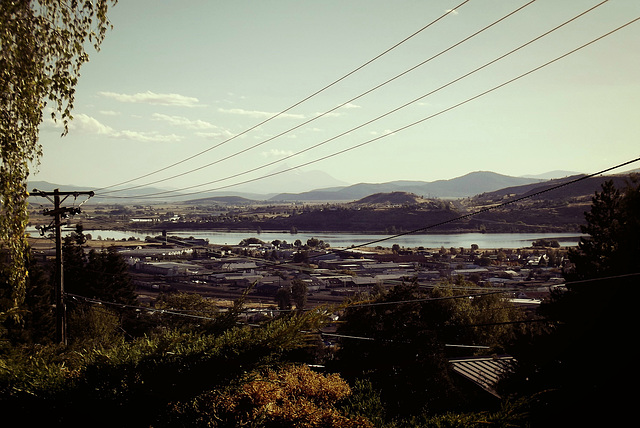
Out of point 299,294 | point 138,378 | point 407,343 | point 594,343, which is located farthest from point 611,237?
point 299,294

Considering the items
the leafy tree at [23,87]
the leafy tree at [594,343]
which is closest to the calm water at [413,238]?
the leafy tree at [594,343]

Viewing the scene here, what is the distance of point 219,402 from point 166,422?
42 centimetres

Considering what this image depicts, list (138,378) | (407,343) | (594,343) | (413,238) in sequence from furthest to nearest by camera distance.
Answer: (413,238)
(407,343)
(594,343)
(138,378)

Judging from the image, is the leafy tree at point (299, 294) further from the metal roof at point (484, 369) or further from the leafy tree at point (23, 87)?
the leafy tree at point (23, 87)

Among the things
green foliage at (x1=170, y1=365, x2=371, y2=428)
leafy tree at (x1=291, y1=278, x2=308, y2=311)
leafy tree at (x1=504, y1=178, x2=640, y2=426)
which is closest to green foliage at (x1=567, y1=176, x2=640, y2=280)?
leafy tree at (x1=504, y1=178, x2=640, y2=426)

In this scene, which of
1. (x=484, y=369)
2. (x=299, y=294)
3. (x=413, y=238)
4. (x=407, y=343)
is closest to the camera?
(x=484, y=369)

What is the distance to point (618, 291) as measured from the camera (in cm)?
1247

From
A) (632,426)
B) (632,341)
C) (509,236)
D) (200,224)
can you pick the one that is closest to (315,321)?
(632,426)

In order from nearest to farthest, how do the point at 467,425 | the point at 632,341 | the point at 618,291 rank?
the point at 467,425 → the point at 632,341 → the point at 618,291

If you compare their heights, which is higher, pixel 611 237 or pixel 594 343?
pixel 611 237

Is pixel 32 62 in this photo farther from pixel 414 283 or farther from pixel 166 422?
pixel 414 283

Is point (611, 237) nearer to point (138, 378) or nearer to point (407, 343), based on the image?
point (407, 343)

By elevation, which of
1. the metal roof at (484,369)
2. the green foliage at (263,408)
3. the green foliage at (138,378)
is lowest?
the metal roof at (484,369)

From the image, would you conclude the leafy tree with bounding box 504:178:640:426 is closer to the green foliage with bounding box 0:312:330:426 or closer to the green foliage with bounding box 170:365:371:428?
the green foliage with bounding box 170:365:371:428
